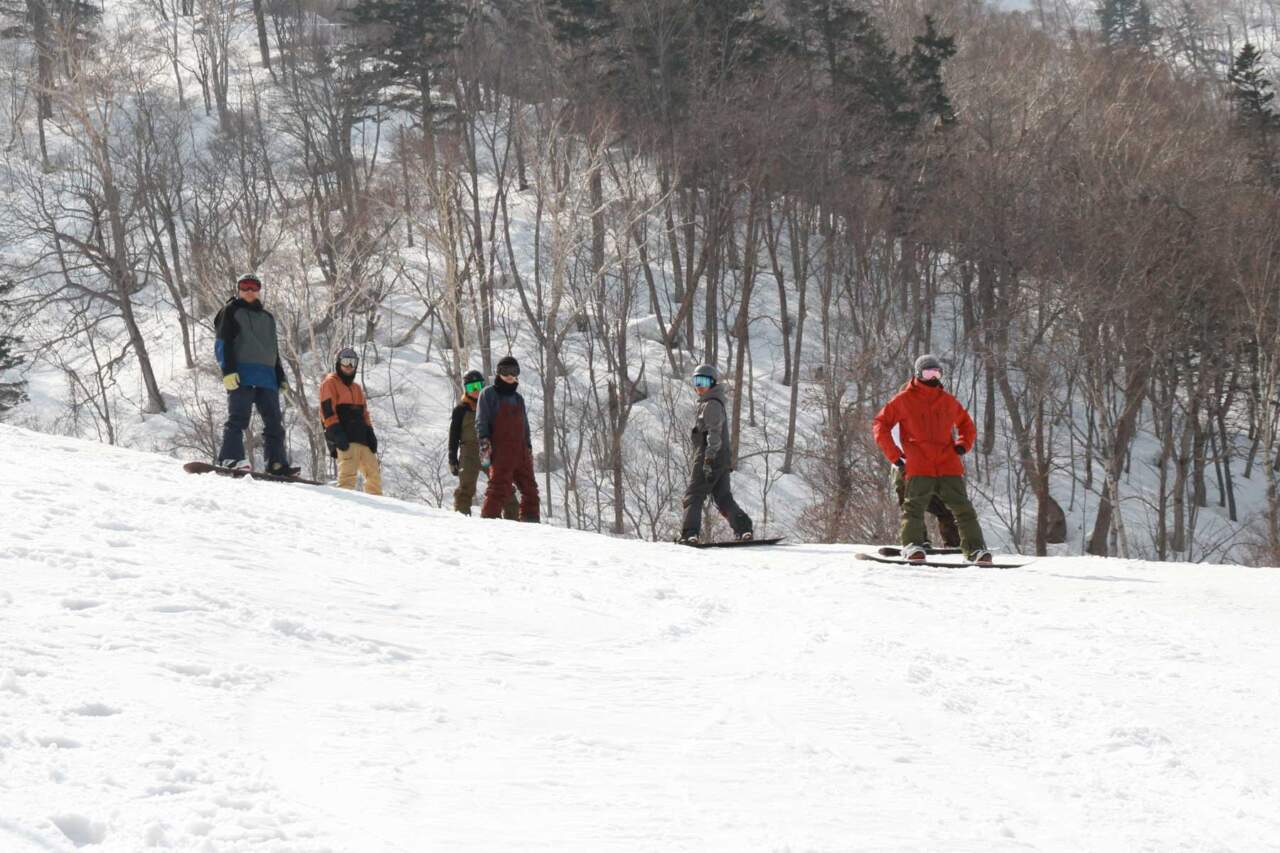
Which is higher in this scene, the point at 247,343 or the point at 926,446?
the point at 247,343

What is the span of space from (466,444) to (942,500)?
17.5ft

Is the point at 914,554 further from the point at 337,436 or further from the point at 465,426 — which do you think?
the point at 337,436

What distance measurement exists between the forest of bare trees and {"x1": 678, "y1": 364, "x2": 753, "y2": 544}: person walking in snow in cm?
1128

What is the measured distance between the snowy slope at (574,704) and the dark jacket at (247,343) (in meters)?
3.42

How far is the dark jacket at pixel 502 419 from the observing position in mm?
11047

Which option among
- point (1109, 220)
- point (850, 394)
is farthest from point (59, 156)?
point (1109, 220)

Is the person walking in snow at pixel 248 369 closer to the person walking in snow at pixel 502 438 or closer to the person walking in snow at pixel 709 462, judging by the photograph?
the person walking in snow at pixel 502 438

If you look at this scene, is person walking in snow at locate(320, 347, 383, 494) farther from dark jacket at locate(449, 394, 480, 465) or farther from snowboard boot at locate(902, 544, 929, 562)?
snowboard boot at locate(902, 544, 929, 562)

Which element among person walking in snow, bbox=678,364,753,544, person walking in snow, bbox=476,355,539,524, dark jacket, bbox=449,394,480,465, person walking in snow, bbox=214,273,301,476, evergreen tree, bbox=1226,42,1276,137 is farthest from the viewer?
evergreen tree, bbox=1226,42,1276,137

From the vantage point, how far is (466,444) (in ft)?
39.8

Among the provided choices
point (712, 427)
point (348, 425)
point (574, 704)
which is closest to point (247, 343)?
point (348, 425)

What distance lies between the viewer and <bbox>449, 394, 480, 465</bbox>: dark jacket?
39.2 feet

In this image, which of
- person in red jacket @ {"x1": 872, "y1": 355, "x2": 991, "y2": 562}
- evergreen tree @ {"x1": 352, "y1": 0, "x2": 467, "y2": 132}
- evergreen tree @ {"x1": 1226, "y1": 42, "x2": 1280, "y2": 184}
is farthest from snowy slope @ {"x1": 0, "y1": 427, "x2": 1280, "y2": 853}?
evergreen tree @ {"x1": 352, "y1": 0, "x2": 467, "y2": 132}

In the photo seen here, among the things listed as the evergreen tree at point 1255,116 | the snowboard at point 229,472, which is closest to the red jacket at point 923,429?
the snowboard at point 229,472
